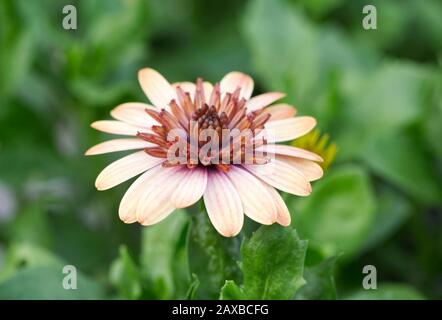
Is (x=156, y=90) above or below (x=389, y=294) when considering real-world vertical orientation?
above

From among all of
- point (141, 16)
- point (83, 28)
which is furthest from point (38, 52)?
point (141, 16)

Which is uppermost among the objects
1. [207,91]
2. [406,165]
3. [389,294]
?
[207,91]

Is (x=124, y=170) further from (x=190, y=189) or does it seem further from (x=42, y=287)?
(x=42, y=287)

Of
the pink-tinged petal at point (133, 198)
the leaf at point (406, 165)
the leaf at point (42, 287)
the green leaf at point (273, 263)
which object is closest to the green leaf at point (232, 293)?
the green leaf at point (273, 263)

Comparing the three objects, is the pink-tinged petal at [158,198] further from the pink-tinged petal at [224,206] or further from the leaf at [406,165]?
the leaf at [406,165]

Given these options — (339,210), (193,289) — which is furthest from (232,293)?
(339,210)

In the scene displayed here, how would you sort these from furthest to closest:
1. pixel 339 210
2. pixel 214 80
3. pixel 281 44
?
pixel 214 80, pixel 281 44, pixel 339 210

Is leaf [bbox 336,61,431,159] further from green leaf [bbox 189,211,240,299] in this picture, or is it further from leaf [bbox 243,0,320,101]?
green leaf [bbox 189,211,240,299]

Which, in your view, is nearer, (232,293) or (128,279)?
(232,293)
